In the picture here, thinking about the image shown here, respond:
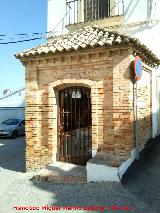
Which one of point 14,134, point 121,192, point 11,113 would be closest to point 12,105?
point 11,113

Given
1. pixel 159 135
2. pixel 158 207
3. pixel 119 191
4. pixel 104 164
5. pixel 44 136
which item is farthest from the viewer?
pixel 159 135

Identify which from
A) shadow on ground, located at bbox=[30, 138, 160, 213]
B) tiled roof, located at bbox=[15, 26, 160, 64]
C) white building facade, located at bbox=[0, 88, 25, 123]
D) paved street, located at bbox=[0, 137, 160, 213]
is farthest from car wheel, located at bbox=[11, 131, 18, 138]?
shadow on ground, located at bbox=[30, 138, 160, 213]

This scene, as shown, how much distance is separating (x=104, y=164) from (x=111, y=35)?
3.85m

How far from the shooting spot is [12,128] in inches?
763

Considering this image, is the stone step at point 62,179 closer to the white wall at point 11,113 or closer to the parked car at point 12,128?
the parked car at point 12,128

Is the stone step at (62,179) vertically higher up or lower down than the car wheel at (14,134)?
lower down

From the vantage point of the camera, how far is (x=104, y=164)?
6.92 m

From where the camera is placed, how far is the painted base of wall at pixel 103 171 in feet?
22.2

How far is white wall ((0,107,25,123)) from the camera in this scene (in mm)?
25797

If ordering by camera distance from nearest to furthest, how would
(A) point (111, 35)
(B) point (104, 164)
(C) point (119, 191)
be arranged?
(C) point (119, 191) → (B) point (104, 164) → (A) point (111, 35)

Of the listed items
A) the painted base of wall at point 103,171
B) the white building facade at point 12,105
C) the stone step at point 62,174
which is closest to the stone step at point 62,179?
the stone step at point 62,174

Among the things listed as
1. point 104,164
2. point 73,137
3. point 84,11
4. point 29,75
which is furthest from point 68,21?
point 104,164

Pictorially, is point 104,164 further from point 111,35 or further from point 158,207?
point 111,35

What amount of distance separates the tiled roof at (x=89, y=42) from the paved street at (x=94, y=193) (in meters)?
3.43
